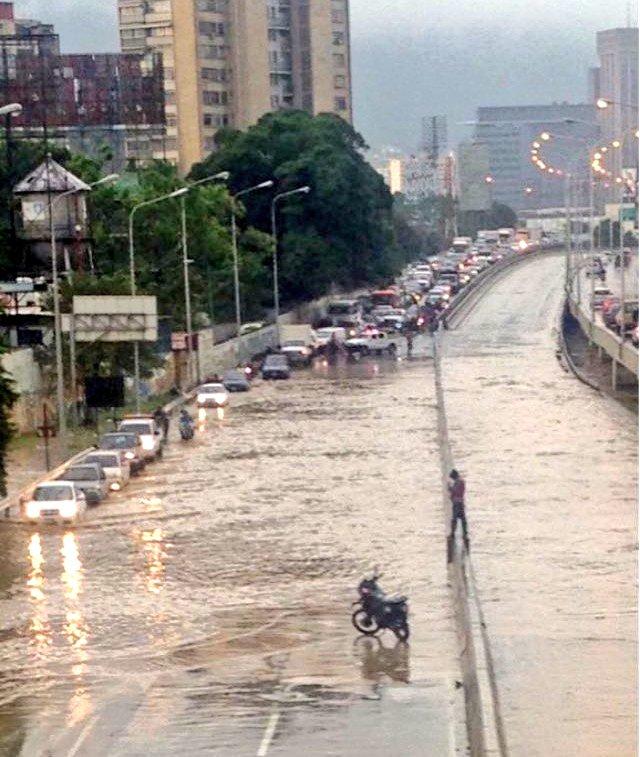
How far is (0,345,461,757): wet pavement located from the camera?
19.8m

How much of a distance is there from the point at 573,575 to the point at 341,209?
231 ft

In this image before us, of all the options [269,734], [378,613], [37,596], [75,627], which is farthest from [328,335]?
[269,734]

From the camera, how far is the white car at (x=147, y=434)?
47500 millimetres

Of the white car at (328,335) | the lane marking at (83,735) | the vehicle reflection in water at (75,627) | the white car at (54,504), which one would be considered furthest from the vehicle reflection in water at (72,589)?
the white car at (328,335)

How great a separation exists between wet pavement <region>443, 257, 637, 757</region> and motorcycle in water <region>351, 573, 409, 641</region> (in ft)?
3.35

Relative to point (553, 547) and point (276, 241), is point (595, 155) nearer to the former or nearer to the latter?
point (276, 241)

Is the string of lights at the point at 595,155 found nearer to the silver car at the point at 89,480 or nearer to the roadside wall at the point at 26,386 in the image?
the roadside wall at the point at 26,386

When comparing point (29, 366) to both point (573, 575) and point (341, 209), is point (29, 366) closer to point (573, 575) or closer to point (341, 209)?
point (573, 575)

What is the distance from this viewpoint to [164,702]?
21.1m

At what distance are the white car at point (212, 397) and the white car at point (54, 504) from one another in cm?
2600

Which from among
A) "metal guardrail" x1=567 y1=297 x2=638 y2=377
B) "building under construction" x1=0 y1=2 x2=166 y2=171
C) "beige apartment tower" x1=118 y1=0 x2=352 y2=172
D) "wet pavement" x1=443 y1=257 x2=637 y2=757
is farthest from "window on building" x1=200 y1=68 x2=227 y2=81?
"wet pavement" x1=443 y1=257 x2=637 y2=757

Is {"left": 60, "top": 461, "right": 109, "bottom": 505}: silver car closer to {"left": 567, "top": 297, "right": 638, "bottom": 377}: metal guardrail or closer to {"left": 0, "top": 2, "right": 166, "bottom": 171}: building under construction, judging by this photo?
{"left": 567, "top": 297, "right": 638, "bottom": 377}: metal guardrail

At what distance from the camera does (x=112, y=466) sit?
41.7 metres

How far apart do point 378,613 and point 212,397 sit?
3931 centimetres
